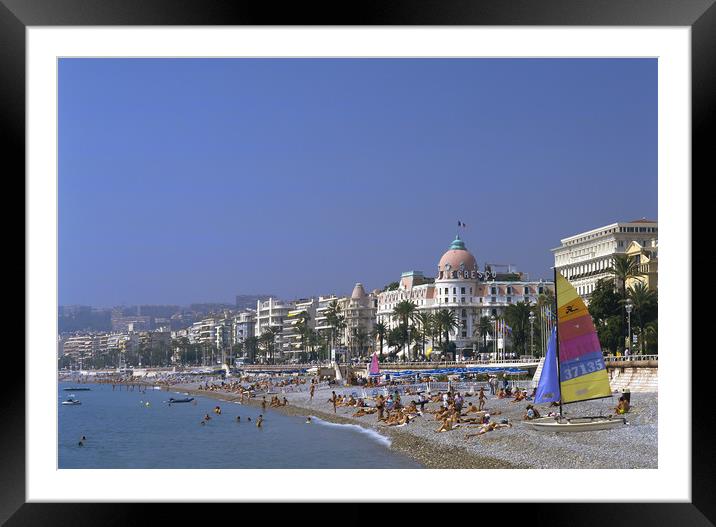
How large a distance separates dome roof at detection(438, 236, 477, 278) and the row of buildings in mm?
60

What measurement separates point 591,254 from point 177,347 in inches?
1453

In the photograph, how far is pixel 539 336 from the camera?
41.5 meters

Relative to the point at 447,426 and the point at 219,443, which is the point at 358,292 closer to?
the point at 219,443

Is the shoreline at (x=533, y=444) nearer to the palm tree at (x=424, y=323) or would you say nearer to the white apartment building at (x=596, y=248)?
the white apartment building at (x=596, y=248)

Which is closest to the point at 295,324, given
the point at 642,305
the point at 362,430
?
the point at 642,305

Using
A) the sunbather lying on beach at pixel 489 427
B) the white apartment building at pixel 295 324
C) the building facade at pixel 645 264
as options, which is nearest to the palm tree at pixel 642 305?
the building facade at pixel 645 264

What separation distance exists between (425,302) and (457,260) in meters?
3.20

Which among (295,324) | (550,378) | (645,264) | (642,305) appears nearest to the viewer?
(550,378)

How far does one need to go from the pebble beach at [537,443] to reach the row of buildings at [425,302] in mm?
18689

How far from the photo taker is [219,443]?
2177cm

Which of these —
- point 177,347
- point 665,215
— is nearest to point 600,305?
point 665,215

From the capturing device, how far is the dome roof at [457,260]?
59812 millimetres
